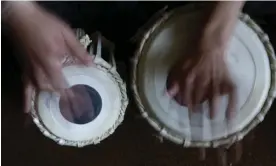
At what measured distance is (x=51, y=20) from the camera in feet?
3.11

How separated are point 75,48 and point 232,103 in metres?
0.28

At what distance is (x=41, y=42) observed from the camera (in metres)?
0.94

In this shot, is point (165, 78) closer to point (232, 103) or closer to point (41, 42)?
point (232, 103)

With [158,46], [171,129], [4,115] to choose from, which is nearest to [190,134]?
[171,129]

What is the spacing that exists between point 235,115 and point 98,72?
245mm

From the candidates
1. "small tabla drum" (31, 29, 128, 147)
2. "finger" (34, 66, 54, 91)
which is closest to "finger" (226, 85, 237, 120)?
"small tabla drum" (31, 29, 128, 147)

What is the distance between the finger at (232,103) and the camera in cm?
102

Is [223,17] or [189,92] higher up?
[223,17]

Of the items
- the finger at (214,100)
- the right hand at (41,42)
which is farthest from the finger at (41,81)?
the finger at (214,100)

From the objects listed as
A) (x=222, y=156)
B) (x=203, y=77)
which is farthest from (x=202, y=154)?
(x=203, y=77)

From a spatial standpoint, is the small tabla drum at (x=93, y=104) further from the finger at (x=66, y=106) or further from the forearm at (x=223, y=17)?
the forearm at (x=223, y=17)

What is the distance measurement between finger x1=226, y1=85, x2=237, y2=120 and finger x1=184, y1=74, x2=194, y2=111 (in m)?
0.06

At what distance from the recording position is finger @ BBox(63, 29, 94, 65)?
96 cm

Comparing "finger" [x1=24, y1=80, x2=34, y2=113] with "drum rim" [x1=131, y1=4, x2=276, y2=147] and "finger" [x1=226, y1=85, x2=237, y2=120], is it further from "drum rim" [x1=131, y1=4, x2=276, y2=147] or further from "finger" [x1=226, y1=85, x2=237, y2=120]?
"finger" [x1=226, y1=85, x2=237, y2=120]
